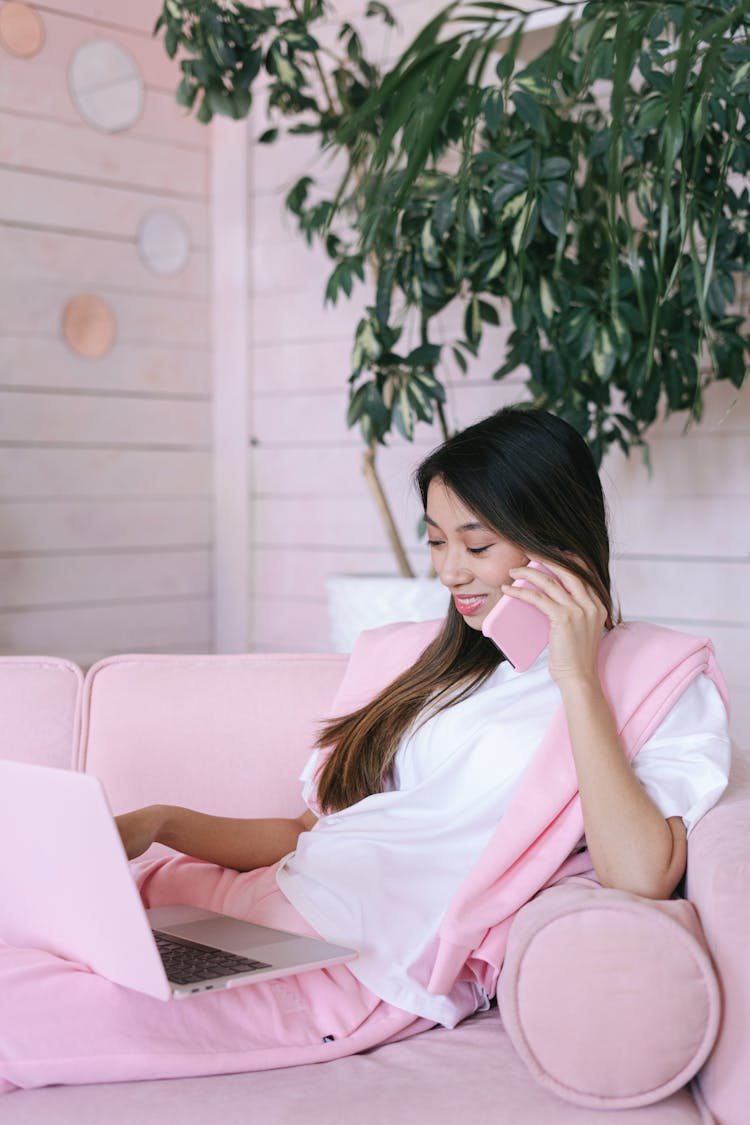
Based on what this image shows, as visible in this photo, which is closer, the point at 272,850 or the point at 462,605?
the point at 462,605

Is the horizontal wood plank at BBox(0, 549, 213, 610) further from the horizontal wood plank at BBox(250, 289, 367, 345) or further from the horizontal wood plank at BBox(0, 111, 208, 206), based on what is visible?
the horizontal wood plank at BBox(0, 111, 208, 206)

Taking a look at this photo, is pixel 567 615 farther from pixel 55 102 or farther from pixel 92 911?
pixel 55 102

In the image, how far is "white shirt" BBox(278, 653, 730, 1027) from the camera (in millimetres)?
1373

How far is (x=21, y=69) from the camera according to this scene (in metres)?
3.35

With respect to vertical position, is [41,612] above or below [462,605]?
below

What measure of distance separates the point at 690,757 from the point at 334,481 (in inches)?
89.9

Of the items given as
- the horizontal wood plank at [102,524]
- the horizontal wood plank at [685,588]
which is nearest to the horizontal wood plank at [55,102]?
the horizontal wood plank at [102,524]

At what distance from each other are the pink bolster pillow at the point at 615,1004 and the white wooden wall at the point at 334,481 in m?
1.75

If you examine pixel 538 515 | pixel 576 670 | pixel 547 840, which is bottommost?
pixel 547 840

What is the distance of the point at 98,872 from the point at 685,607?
6.61 feet

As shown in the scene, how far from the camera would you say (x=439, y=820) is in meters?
1.47

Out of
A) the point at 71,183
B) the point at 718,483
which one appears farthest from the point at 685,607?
the point at 71,183

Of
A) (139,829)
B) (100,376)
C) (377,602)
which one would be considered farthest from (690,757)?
(100,376)

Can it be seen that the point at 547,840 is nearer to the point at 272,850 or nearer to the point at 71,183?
the point at 272,850
